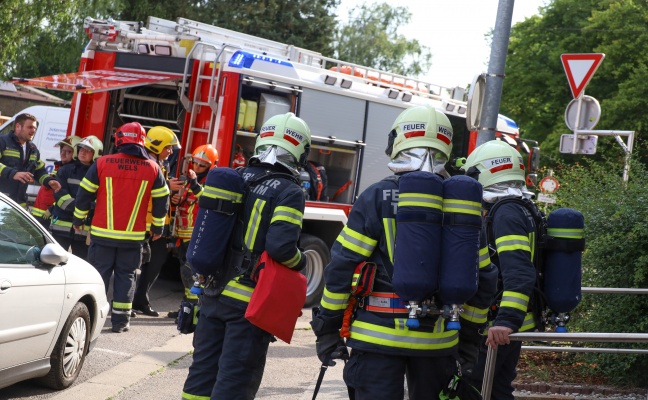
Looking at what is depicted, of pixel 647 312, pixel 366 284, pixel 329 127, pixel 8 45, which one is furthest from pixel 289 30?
pixel 366 284

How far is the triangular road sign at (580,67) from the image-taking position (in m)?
10.4

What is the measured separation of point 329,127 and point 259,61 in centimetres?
147

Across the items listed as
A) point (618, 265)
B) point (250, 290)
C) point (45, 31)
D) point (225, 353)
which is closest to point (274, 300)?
point (250, 290)

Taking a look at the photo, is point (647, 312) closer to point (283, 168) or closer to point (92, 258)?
point (283, 168)

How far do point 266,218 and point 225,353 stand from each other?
0.79m

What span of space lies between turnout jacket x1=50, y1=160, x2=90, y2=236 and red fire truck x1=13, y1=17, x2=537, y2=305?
890mm

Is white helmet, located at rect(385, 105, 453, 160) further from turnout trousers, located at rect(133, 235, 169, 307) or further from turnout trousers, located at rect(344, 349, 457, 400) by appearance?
turnout trousers, located at rect(133, 235, 169, 307)

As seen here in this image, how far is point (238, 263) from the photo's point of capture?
17.3 ft

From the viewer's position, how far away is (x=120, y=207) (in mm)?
8734

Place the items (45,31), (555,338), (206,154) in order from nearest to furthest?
(555,338), (206,154), (45,31)

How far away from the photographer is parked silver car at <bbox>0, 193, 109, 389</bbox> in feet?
18.9

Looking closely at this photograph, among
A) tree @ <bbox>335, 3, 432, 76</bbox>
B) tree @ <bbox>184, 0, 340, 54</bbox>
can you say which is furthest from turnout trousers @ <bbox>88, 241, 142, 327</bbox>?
tree @ <bbox>335, 3, 432, 76</bbox>

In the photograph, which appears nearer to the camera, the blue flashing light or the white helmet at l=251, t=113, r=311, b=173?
the white helmet at l=251, t=113, r=311, b=173

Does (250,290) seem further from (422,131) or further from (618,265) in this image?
(618,265)
